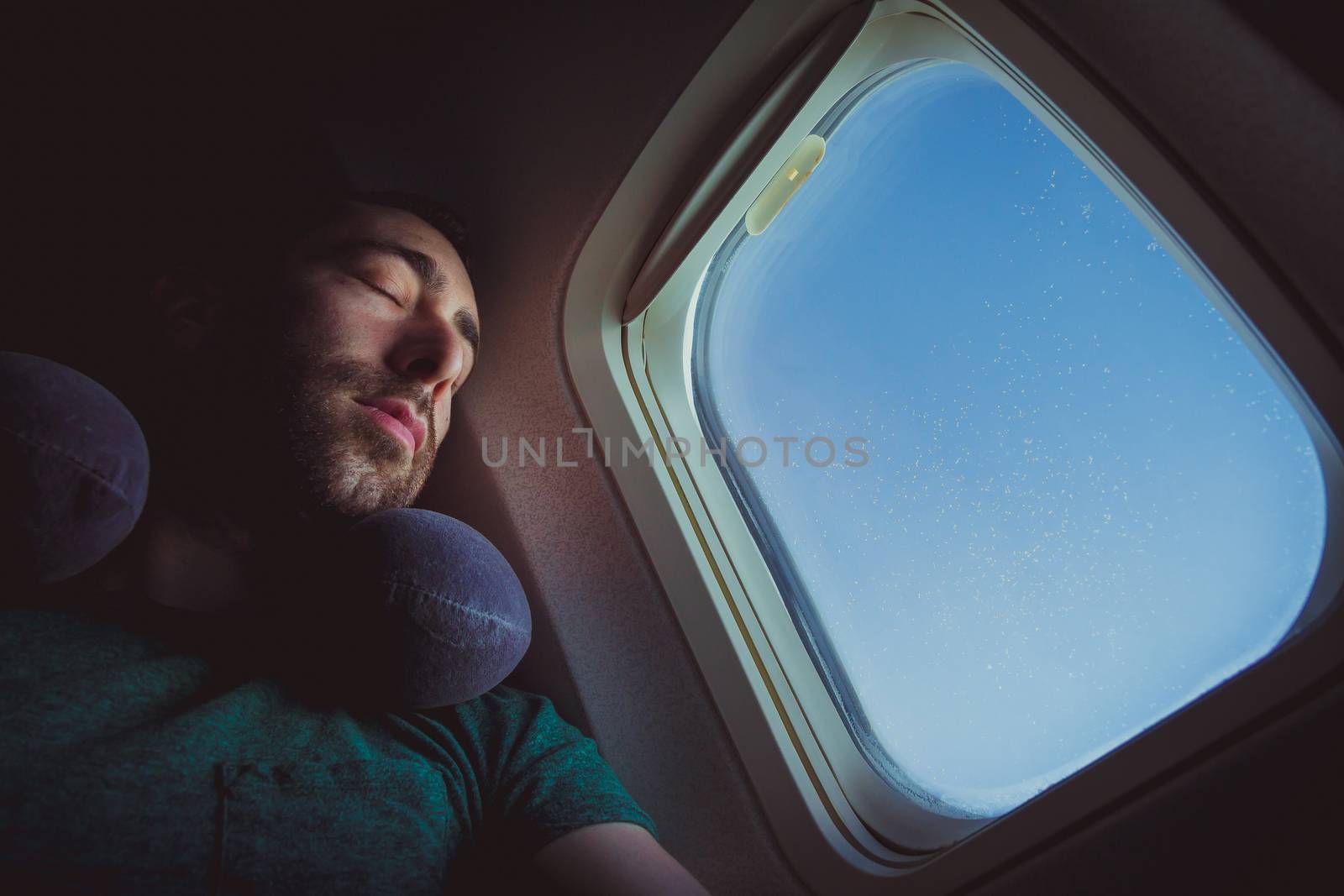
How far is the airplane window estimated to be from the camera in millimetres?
893

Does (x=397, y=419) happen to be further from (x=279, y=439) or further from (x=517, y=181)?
(x=517, y=181)

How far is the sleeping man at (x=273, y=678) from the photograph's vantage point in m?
0.74

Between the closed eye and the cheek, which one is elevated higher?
the closed eye

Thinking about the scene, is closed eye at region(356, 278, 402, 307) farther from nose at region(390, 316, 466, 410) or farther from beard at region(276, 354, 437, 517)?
beard at region(276, 354, 437, 517)

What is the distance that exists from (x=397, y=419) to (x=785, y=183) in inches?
30.2

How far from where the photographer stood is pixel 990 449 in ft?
3.63

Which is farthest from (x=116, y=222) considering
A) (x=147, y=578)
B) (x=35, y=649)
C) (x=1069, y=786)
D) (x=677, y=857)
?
(x=1069, y=786)

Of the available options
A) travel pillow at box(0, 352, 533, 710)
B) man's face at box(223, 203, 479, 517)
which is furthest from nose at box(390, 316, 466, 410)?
travel pillow at box(0, 352, 533, 710)

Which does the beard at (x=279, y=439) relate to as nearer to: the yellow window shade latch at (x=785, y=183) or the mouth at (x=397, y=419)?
the mouth at (x=397, y=419)

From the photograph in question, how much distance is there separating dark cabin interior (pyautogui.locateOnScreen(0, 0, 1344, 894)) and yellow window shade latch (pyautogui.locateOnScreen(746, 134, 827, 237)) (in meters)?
0.12

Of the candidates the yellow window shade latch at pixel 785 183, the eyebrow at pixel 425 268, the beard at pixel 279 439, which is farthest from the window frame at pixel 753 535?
the beard at pixel 279 439

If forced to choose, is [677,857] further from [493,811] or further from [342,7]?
[342,7]

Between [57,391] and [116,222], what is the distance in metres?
0.78

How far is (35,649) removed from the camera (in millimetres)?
810
